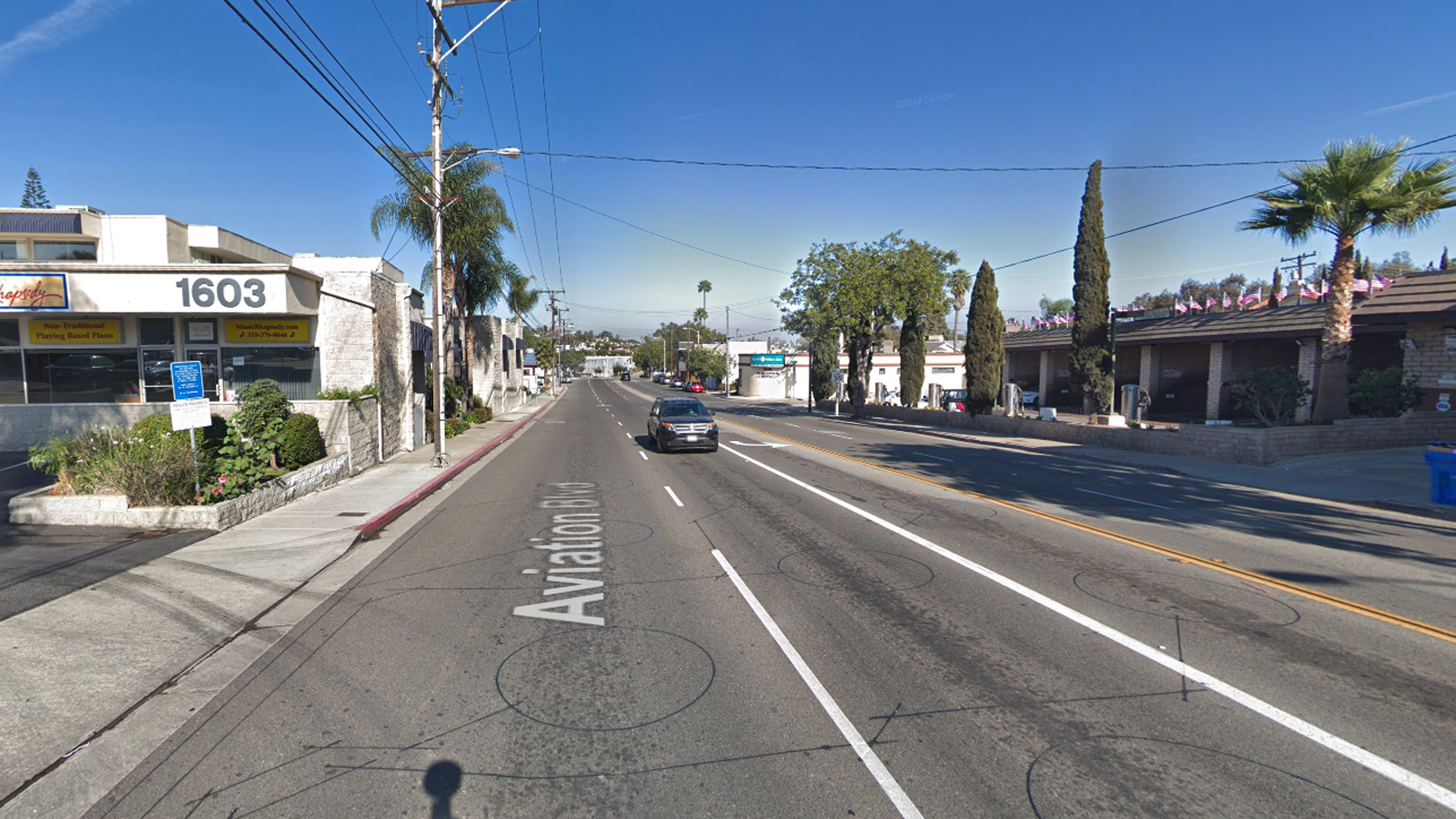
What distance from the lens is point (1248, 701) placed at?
4.67m

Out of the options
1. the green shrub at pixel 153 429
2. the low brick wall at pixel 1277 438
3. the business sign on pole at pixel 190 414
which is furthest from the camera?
the low brick wall at pixel 1277 438

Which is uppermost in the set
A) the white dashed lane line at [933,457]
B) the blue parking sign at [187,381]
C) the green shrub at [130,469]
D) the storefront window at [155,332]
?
the storefront window at [155,332]

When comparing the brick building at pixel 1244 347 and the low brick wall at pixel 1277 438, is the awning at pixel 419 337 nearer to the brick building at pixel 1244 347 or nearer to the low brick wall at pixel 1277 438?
the low brick wall at pixel 1277 438

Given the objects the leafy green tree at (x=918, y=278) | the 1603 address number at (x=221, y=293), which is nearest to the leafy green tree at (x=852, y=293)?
the leafy green tree at (x=918, y=278)

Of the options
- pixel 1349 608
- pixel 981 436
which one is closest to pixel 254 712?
pixel 1349 608

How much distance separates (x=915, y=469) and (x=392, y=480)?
11.6 m

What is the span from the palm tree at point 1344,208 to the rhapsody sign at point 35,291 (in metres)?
31.0

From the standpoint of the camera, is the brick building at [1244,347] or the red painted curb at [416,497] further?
the brick building at [1244,347]

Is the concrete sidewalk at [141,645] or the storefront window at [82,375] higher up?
the storefront window at [82,375]

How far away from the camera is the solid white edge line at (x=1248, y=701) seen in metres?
3.71

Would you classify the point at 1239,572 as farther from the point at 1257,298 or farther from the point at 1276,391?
the point at 1257,298

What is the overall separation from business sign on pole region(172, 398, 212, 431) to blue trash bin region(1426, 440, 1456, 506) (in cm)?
1974

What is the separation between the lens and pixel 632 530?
9938 millimetres

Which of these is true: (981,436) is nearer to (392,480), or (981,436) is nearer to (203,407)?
(392,480)
